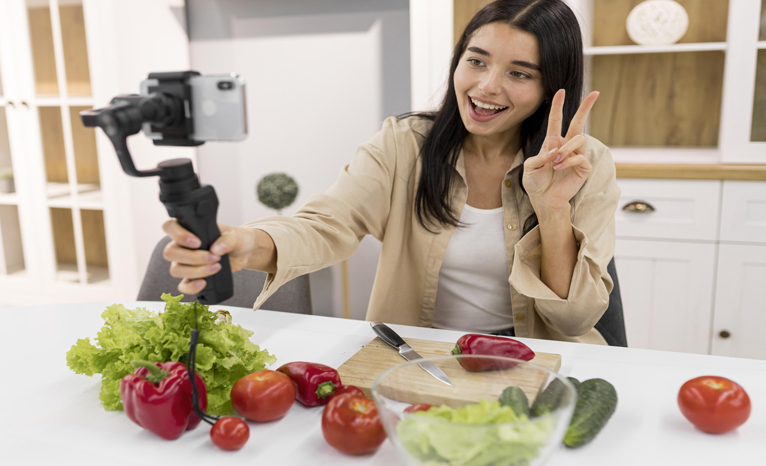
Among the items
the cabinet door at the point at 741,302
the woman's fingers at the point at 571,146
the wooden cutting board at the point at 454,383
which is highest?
the woman's fingers at the point at 571,146

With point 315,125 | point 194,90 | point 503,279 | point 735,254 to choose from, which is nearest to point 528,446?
point 194,90

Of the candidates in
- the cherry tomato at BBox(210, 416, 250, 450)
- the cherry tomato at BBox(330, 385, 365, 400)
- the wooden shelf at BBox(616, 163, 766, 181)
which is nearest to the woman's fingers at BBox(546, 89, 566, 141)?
the cherry tomato at BBox(330, 385, 365, 400)

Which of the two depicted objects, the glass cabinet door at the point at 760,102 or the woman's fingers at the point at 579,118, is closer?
the woman's fingers at the point at 579,118

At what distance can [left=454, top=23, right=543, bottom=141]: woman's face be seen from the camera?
4.33 ft

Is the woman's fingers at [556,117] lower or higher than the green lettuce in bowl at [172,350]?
higher

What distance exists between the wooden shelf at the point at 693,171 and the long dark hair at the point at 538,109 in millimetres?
843

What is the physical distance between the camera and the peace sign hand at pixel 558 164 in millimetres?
1145

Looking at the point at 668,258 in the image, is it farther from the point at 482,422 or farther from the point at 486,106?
the point at 482,422

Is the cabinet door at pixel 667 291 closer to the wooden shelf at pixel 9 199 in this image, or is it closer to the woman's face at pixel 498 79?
the woman's face at pixel 498 79

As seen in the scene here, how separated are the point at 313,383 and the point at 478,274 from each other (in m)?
0.71

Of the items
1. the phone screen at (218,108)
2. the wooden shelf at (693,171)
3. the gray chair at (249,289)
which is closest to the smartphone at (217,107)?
the phone screen at (218,108)

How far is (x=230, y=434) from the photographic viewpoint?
734 mm

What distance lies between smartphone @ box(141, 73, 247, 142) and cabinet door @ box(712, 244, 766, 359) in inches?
79.8

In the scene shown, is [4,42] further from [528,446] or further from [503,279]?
[528,446]
